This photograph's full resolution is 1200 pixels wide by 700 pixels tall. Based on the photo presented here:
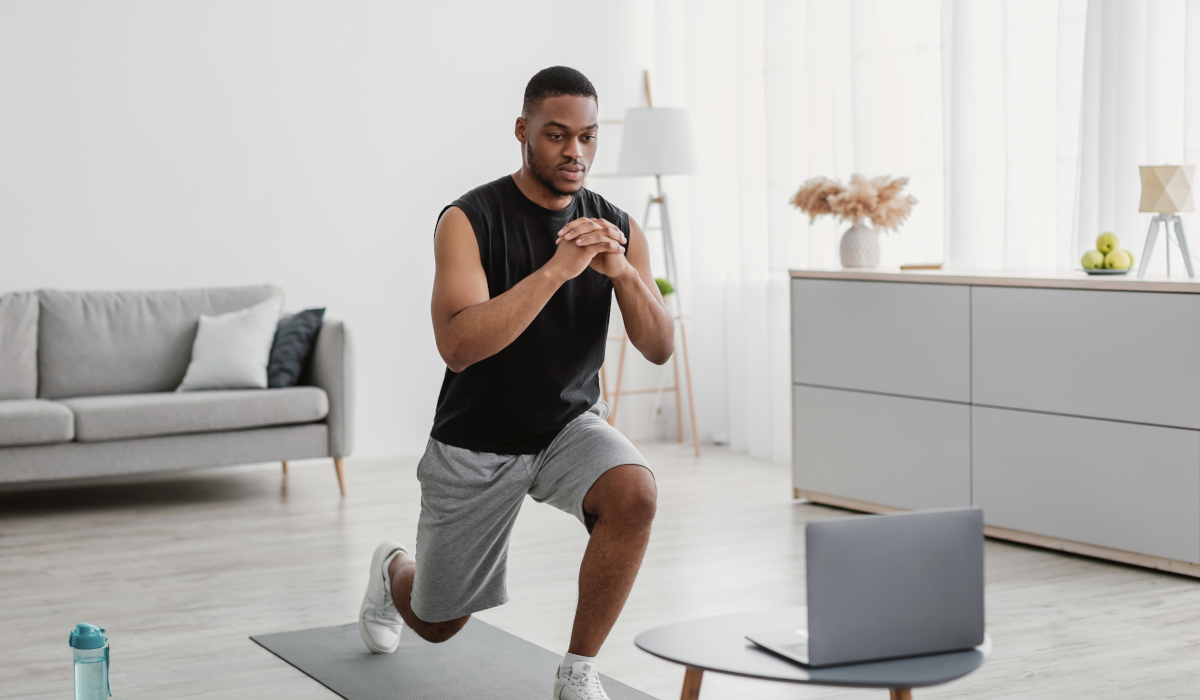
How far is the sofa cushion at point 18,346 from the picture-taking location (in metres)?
5.02

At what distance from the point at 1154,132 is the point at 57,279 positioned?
4331mm

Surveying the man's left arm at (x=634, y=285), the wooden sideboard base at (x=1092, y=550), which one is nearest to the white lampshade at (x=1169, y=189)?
the wooden sideboard base at (x=1092, y=550)

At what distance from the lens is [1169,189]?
3789mm

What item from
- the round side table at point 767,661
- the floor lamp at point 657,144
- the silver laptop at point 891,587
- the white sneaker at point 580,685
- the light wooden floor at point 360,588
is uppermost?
the floor lamp at point 657,144

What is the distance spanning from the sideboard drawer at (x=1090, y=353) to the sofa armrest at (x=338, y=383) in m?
2.44

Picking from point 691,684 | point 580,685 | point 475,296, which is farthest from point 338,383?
point 691,684

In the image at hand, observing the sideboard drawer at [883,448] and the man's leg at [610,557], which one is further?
the sideboard drawer at [883,448]

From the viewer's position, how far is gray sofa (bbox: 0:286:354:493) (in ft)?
15.4

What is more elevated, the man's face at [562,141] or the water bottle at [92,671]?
the man's face at [562,141]

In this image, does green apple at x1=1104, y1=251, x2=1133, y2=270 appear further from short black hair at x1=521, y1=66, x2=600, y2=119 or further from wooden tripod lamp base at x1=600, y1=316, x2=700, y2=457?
wooden tripod lamp base at x1=600, y1=316, x2=700, y2=457

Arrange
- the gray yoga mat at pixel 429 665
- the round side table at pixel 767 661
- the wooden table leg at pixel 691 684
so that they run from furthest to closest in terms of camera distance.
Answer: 1. the gray yoga mat at pixel 429 665
2. the wooden table leg at pixel 691 684
3. the round side table at pixel 767 661

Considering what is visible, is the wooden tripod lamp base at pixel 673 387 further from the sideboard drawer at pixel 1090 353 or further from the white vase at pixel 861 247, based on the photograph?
the sideboard drawer at pixel 1090 353

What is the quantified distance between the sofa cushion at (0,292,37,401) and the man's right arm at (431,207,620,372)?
3181 millimetres

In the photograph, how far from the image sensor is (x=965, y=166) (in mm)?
4812
